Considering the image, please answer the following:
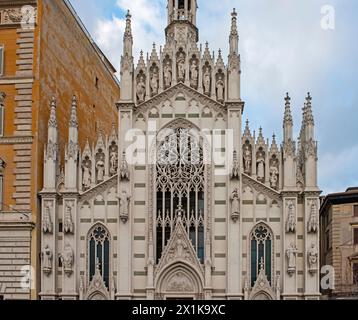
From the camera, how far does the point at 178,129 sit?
35781 mm

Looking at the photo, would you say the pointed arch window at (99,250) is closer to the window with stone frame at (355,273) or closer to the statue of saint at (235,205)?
the statue of saint at (235,205)

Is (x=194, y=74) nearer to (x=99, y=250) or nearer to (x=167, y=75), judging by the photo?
(x=167, y=75)

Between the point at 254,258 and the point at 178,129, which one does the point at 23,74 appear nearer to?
the point at 178,129

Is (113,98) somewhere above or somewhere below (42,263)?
above

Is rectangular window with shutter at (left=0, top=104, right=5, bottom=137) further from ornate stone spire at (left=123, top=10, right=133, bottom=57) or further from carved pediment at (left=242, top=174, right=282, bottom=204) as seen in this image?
carved pediment at (left=242, top=174, right=282, bottom=204)

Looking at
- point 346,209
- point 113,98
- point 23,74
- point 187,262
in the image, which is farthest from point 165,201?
point 346,209

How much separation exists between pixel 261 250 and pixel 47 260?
29.9ft

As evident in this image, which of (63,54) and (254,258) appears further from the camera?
(63,54)

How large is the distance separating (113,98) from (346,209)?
18.2 meters

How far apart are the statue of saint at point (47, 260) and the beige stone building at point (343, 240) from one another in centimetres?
2389

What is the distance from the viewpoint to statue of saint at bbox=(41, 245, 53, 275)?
1341 inches

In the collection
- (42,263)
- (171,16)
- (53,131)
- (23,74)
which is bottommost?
(42,263)

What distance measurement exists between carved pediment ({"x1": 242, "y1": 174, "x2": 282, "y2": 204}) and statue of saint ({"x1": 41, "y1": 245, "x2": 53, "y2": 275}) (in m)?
8.84

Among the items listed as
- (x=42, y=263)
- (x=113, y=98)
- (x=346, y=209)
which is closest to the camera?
(x=42, y=263)
